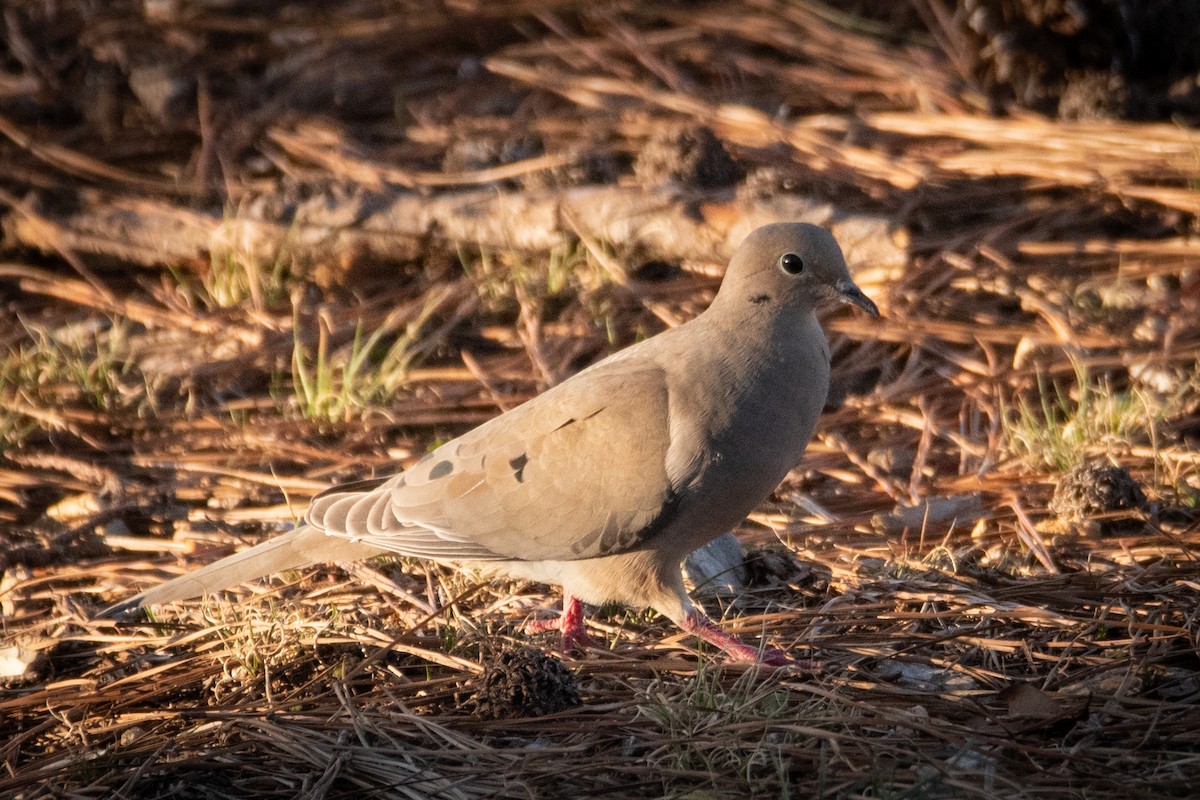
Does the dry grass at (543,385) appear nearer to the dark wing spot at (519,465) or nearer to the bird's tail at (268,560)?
the bird's tail at (268,560)

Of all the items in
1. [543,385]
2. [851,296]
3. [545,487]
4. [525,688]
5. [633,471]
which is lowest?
[543,385]

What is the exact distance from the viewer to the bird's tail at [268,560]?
11.8 ft

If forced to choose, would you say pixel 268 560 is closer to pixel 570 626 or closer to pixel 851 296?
pixel 570 626

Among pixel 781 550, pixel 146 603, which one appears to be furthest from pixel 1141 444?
pixel 146 603

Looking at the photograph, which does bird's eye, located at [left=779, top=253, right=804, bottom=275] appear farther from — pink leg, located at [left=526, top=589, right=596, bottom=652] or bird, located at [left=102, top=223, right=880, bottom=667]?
pink leg, located at [left=526, top=589, right=596, bottom=652]

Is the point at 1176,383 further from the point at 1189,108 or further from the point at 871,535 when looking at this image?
the point at 1189,108

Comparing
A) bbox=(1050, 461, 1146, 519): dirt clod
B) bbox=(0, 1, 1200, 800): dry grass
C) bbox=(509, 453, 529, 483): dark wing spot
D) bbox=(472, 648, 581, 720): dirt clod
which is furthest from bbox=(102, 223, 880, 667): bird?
bbox=(1050, 461, 1146, 519): dirt clod

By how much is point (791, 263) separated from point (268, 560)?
5.67 feet

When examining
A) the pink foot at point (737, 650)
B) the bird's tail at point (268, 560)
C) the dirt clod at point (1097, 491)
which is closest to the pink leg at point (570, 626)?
the pink foot at point (737, 650)

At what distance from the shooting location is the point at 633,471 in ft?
10.8

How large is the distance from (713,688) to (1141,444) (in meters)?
2.11

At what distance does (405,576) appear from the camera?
4000mm

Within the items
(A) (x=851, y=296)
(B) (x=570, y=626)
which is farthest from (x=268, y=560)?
(A) (x=851, y=296)

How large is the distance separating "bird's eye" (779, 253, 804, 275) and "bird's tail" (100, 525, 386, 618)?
1.41 meters
